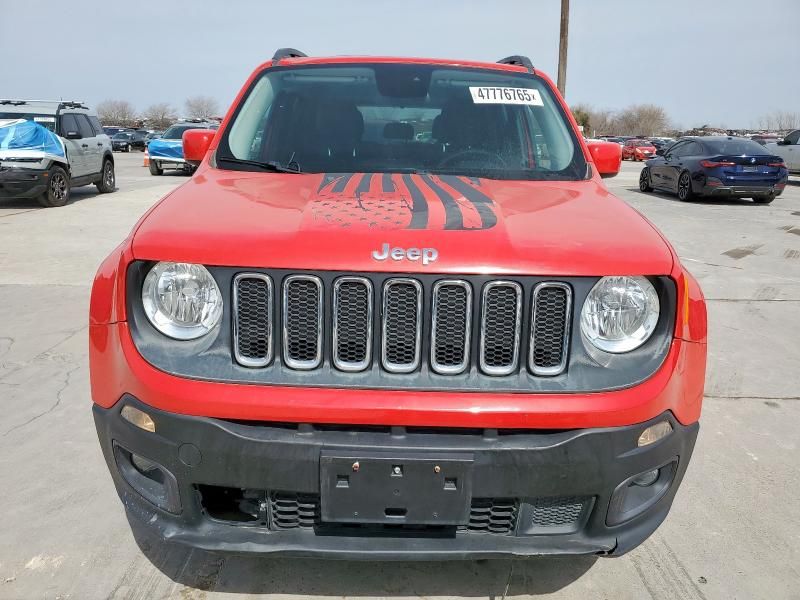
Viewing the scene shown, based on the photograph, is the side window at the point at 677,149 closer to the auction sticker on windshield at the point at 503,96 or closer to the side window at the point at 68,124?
the side window at the point at 68,124

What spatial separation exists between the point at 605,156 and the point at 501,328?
1778 mm

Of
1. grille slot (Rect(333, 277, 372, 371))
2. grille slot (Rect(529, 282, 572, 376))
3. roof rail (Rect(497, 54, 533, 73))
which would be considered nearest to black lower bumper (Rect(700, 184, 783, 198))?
roof rail (Rect(497, 54, 533, 73))

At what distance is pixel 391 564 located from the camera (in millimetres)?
2498

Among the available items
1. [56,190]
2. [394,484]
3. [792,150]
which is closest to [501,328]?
[394,484]

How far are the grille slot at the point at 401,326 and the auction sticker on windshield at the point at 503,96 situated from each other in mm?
1740

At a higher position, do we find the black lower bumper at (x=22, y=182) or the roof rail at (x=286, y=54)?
the roof rail at (x=286, y=54)

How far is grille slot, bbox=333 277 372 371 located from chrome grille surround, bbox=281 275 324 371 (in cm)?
4

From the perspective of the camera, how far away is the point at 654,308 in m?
2.05

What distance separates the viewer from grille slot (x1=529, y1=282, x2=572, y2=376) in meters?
1.96

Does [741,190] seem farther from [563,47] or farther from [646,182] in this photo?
[563,47]

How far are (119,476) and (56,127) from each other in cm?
1273

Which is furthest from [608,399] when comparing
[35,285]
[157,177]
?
[157,177]

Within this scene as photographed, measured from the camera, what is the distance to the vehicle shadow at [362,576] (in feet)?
7.75

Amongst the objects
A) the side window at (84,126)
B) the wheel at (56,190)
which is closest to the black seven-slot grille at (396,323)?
the wheel at (56,190)
